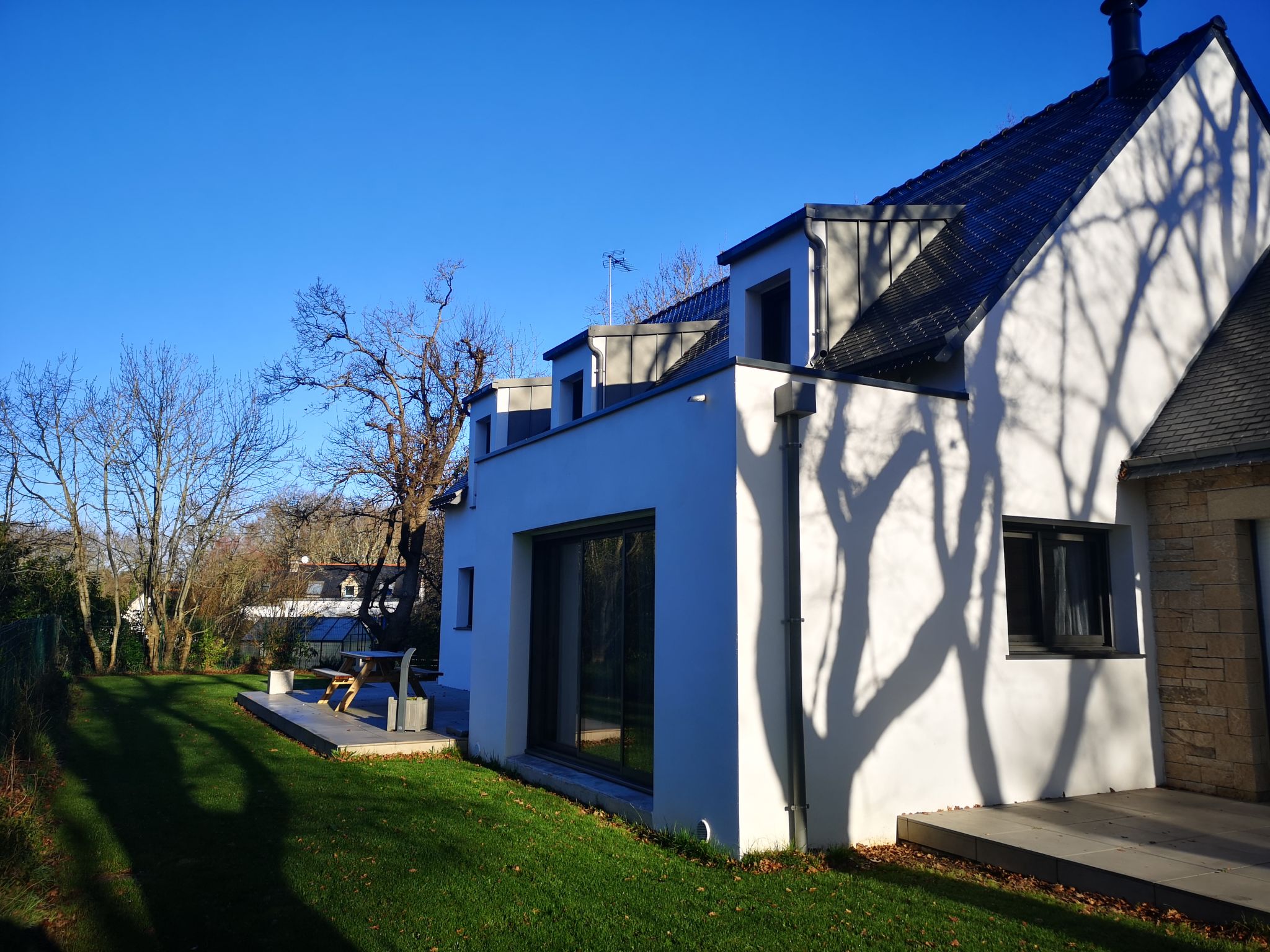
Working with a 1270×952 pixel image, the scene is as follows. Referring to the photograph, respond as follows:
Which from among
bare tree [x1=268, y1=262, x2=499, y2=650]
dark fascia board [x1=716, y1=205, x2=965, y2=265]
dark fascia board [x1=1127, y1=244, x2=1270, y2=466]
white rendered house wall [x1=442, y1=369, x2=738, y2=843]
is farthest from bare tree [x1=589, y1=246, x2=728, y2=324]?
white rendered house wall [x1=442, y1=369, x2=738, y2=843]

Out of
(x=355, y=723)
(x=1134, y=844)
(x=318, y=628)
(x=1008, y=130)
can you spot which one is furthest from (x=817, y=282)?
(x=318, y=628)

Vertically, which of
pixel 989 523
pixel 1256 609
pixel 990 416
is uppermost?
pixel 990 416

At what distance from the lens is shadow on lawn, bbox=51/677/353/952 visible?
463 centimetres

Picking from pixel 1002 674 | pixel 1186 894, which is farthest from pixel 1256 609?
pixel 1186 894

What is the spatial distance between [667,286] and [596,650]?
21.6 metres

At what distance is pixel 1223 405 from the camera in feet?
26.5

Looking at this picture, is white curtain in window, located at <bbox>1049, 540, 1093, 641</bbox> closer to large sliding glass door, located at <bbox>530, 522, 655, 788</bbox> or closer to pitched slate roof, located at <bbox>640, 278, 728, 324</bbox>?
large sliding glass door, located at <bbox>530, 522, 655, 788</bbox>

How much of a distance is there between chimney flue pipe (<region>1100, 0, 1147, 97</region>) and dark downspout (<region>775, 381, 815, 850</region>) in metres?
7.15

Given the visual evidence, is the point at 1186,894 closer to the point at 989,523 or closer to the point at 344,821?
the point at 989,523

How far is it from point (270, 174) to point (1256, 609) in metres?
11.7

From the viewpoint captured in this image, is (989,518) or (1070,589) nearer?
(989,518)

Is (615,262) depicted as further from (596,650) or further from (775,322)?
(596,650)

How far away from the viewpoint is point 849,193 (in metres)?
17.7

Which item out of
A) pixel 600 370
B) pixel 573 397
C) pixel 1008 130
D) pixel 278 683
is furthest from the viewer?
pixel 278 683
